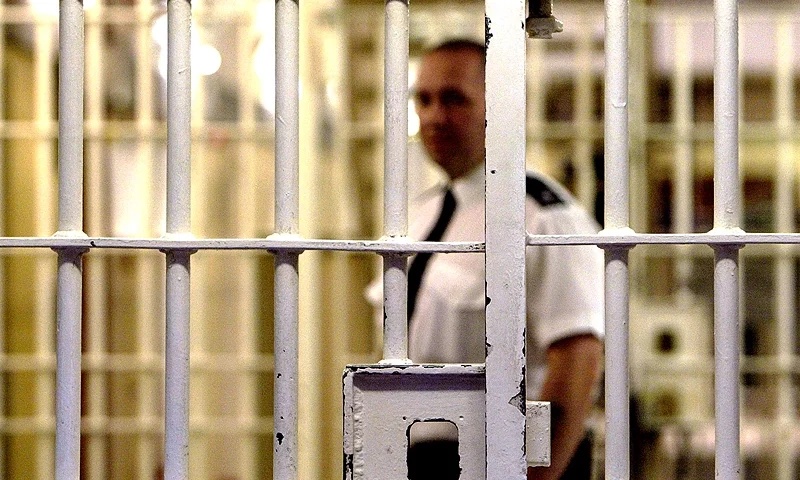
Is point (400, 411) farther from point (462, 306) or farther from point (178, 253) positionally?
point (462, 306)

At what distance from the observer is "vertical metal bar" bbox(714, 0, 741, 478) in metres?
0.91

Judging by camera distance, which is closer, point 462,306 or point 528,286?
point 528,286

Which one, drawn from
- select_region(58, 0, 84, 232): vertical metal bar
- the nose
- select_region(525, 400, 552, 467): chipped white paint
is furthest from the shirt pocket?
select_region(58, 0, 84, 232): vertical metal bar

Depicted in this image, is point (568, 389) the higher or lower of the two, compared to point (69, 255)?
lower

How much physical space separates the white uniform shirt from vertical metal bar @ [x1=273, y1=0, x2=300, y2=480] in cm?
90

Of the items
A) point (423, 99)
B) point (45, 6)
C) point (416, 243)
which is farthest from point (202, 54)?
point (416, 243)

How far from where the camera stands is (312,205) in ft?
9.85

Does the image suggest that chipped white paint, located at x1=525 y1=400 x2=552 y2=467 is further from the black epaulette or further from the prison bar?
the black epaulette

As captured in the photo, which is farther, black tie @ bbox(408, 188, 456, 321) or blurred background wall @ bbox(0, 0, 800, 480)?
blurred background wall @ bbox(0, 0, 800, 480)

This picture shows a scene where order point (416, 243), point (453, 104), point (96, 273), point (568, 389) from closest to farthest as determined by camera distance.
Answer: point (416, 243)
point (568, 389)
point (453, 104)
point (96, 273)

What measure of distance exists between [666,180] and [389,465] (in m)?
2.34

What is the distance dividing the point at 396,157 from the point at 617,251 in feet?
0.77

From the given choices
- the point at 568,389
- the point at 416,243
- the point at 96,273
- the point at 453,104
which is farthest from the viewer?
the point at 96,273

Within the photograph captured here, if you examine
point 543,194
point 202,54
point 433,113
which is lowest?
point 543,194
